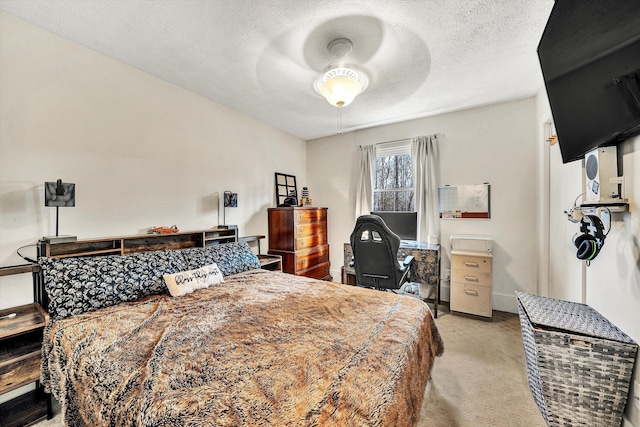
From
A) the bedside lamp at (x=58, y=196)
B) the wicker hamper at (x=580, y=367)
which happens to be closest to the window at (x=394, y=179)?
the wicker hamper at (x=580, y=367)

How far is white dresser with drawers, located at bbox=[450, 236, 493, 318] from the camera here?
290cm

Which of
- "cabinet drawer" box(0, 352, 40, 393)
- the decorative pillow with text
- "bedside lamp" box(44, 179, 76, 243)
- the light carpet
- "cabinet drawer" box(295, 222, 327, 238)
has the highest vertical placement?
"bedside lamp" box(44, 179, 76, 243)

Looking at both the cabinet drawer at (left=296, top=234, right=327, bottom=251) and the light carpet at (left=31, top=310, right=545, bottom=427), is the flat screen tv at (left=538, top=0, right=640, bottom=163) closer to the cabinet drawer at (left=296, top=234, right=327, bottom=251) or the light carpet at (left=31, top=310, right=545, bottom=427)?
the light carpet at (left=31, top=310, right=545, bottom=427)

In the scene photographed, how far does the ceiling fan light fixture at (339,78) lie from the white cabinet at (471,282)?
235 centimetres

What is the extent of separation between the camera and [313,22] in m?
1.78

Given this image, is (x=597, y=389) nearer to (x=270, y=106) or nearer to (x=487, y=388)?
(x=487, y=388)

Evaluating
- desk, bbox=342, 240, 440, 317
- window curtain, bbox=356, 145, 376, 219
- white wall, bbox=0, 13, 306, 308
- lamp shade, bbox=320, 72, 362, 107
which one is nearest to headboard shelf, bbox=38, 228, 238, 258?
white wall, bbox=0, 13, 306, 308

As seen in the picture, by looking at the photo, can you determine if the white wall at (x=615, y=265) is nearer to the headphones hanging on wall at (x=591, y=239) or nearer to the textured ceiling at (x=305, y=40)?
the headphones hanging on wall at (x=591, y=239)

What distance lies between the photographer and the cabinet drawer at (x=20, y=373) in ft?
4.49

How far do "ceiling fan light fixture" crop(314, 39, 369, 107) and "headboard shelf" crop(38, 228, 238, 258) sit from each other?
2.01 metres

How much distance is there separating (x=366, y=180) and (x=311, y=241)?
140 cm

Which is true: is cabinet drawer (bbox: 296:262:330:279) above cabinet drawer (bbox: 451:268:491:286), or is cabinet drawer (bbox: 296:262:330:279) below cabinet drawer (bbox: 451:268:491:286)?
below

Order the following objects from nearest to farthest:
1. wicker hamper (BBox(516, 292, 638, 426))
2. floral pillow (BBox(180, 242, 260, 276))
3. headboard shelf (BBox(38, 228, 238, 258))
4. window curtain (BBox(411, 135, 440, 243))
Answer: wicker hamper (BBox(516, 292, 638, 426)) < headboard shelf (BBox(38, 228, 238, 258)) < floral pillow (BBox(180, 242, 260, 276)) < window curtain (BBox(411, 135, 440, 243))

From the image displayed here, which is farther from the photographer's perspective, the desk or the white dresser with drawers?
the desk
